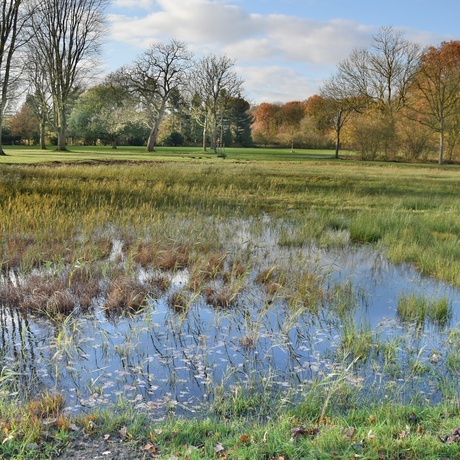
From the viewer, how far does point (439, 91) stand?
1794 inches

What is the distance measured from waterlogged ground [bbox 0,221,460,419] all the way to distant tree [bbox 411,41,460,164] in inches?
1673

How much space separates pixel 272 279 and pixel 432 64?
4737 cm

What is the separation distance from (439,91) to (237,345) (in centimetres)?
4627

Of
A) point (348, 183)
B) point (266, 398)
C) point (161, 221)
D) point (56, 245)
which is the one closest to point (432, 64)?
point (348, 183)

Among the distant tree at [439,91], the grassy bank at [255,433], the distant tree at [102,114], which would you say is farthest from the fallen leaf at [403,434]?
the distant tree at [102,114]

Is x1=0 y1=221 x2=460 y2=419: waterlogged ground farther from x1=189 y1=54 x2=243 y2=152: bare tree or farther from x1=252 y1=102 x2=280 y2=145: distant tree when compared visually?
x1=252 y1=102 x2=280 y2=145: distant tree

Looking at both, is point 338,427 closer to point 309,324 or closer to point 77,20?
point 309,324

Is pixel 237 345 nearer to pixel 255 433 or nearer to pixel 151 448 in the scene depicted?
pixel 255 433

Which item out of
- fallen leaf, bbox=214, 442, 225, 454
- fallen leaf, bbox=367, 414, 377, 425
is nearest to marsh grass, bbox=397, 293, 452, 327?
fallen leaf, bbox=367, 414, 377, 425

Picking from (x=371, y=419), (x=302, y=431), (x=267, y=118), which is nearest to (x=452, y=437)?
(x=371, y=419)

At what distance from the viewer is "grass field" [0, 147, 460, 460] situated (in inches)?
142

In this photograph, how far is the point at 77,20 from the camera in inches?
1791

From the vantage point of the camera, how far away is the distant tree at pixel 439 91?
1793 inches

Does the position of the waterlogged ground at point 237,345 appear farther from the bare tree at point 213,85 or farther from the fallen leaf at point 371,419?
the bare tree at point 213,85
